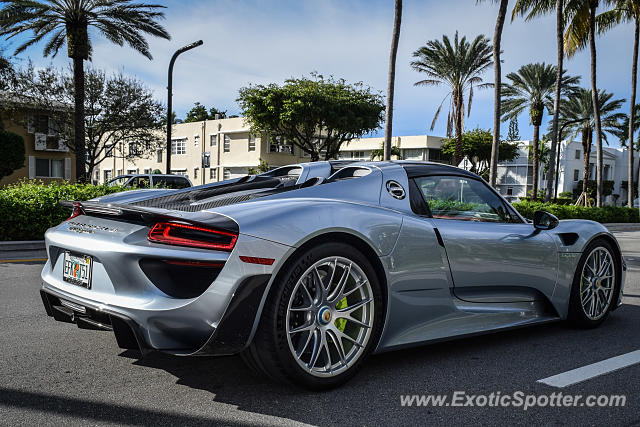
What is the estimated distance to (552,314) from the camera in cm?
448

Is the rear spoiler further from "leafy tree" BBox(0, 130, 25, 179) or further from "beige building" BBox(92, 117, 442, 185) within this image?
"beige building" BBox(92, 117, 442, 185)

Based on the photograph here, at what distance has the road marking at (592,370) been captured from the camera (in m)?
3.40

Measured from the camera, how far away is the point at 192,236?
9.29 ft

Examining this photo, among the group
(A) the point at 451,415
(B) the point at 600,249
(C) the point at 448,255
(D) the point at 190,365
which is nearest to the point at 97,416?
(D) the point at 190,365

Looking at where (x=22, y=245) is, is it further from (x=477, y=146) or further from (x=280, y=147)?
(x=477, y=146)

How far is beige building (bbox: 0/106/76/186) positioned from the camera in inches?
1406

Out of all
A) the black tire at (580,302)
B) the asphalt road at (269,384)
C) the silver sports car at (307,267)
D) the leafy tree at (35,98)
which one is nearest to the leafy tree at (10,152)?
the leafy tree at (35,98)

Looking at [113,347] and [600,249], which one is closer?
[113,347]

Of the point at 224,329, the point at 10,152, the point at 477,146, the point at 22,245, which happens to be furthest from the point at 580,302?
the point at 477,146

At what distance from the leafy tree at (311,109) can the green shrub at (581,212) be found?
15.5m

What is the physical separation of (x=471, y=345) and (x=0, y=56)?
3201cm

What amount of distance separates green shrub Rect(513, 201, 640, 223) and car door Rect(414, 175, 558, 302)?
1904 cm

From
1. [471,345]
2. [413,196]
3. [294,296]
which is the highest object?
[413,196]

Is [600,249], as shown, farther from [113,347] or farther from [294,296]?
[113,347]
